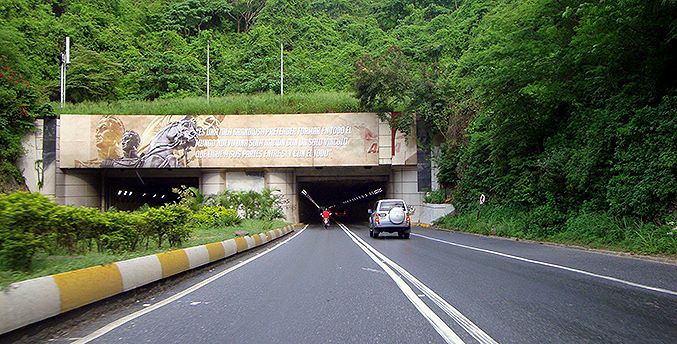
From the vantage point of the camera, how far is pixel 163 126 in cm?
4291

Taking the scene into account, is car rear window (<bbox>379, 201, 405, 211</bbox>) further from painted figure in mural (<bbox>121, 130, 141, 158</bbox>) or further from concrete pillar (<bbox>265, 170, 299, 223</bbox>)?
painted figure in mural (<bbox>121, 130, 141, 158</bbox>)

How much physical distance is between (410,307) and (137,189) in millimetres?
52632

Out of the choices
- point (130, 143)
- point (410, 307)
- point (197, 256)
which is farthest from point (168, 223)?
point (130, 143)

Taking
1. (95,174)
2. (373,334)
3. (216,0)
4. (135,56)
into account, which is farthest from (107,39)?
(373,334)

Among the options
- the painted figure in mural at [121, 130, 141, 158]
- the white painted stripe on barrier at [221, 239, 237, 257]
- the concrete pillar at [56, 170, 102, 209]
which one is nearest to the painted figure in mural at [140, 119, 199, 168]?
the painted figure in mural at [121, 130, 141, 158]

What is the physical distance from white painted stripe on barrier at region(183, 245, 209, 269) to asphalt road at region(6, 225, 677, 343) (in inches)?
12.7

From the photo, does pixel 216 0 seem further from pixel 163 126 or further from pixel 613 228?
pixel 613 228

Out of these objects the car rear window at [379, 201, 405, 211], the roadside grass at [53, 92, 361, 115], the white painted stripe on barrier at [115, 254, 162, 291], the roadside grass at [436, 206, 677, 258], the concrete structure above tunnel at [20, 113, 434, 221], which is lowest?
the roadside grass at [436, 206, 677, 258]

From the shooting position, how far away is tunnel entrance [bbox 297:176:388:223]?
52688 millimetres

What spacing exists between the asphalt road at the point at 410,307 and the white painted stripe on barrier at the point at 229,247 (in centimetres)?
280

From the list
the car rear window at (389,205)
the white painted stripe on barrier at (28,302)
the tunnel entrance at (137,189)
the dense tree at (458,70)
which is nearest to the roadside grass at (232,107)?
the dense tree at (458,70)

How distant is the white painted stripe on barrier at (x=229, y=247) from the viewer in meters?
14.9

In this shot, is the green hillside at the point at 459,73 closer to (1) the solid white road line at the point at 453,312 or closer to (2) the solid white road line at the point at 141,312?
(1) the solid white road line at the point at 453,312

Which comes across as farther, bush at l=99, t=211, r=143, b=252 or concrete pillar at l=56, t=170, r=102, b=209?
concrete pillar at l=56, t=170, r=102, b=209
